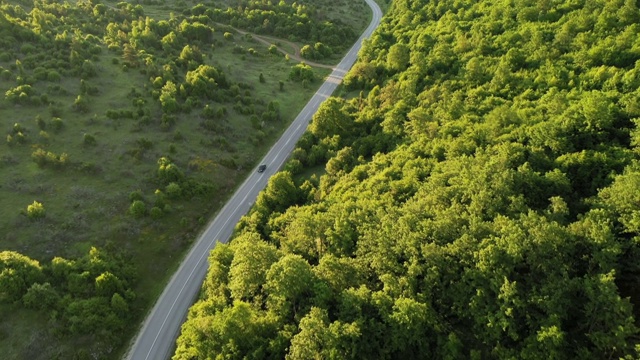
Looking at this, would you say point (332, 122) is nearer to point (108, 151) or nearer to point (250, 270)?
point (108, 151)

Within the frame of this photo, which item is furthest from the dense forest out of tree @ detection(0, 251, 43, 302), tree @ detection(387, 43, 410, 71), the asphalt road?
tree @ detection(0, 251, 43, 302)

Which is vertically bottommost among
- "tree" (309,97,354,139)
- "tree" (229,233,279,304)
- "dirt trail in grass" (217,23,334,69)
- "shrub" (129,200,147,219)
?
"dirt trail in grass" (217,23,334,69)

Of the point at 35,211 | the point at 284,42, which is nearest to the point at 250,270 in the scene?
the point at 35,211

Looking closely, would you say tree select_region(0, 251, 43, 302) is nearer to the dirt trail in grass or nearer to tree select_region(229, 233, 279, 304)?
tree select_region(229, 233, 279, 304)

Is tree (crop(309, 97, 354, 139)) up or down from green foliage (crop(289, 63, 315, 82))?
up

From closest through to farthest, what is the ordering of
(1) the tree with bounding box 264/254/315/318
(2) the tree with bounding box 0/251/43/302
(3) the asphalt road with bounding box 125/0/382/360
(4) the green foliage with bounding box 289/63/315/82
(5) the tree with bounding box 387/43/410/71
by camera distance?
(1) the tree with bounding box 264/254/315/318, (2) the tree with bounding box 0/251/43/302, (3) the asphalt road with bounding box 125/0/382/360, (5) the tree with bounding box 387/43/410/71, (4) the green foliage with bounding box 289/63/315/82

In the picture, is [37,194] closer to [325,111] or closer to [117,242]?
[117,242]

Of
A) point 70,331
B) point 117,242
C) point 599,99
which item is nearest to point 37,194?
point 117,242
